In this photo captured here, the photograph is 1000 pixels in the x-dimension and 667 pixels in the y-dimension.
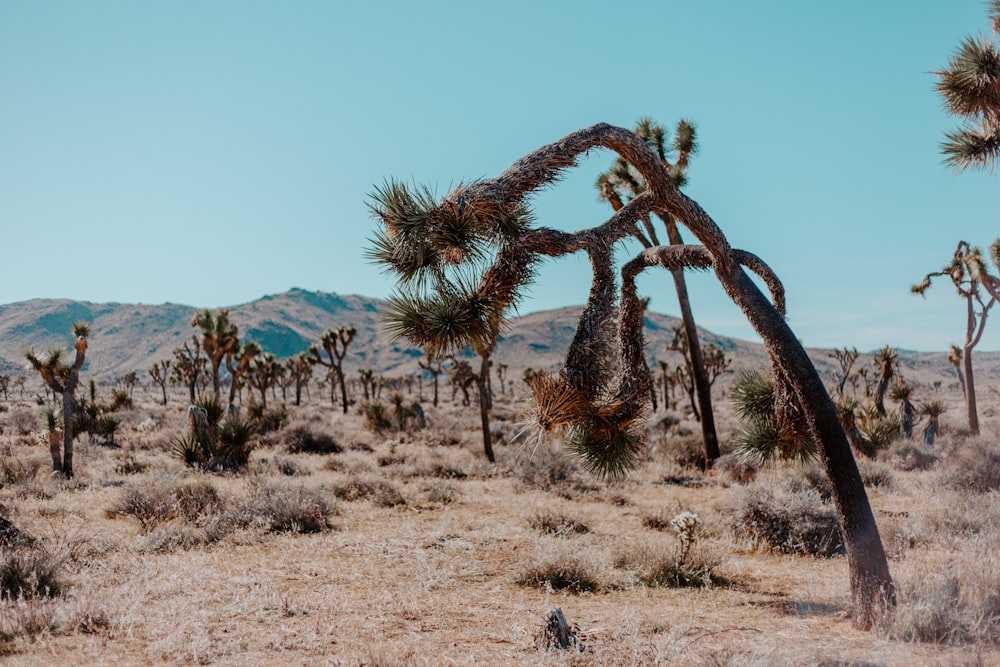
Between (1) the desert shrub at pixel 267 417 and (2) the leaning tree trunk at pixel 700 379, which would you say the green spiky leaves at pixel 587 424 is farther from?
(1) the desert shrub at pixel 267 417

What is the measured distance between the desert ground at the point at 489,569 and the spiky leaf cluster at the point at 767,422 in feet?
4.69

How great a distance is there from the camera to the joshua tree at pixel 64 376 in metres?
14.8

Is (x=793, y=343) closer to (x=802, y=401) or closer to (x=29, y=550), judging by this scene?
(x=802, y=401)

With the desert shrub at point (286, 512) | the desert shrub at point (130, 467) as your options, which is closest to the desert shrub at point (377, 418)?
the desert shrub at point (130, 467)

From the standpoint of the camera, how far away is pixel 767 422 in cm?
630

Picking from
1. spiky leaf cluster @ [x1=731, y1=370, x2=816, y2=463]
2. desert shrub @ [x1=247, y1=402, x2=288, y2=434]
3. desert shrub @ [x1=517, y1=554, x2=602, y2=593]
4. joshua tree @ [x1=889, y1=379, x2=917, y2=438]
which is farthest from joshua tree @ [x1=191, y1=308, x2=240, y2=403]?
joshua tree @ [x1=889, y1=379, x2=917, y2=438]

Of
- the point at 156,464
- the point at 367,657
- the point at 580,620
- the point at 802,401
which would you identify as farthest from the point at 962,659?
the point at 156,464

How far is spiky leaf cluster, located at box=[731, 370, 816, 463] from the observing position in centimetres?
589

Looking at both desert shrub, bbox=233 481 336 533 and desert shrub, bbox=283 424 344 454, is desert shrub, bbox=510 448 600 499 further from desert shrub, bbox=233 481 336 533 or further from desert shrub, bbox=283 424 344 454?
desert shrub, bbox=283 424 344 454

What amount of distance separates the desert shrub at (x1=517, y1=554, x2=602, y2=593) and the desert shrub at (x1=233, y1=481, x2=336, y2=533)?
4156 mm

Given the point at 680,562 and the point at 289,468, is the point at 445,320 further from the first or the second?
the point at 289,468

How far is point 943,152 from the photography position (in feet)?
37.1

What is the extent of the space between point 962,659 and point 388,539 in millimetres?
7408

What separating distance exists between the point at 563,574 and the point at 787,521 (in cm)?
385
